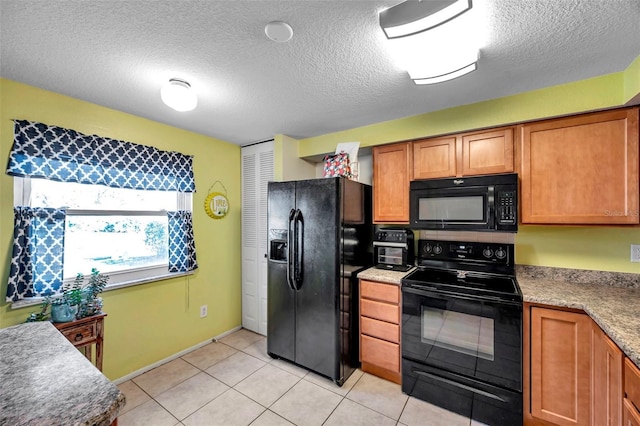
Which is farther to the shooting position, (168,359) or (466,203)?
(168,359)

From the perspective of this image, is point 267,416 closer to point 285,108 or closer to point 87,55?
point 285,108

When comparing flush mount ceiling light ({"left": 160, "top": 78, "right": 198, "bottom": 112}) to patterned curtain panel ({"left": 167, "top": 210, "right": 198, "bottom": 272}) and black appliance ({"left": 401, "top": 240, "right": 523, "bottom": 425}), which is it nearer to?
patterned curtain panel ({"left": 167, "top": 210, "right": 198, "bottom": 272})

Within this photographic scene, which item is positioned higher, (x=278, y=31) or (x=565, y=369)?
(x=278, y=31)

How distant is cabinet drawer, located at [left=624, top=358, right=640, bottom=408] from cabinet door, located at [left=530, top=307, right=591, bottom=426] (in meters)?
0.43

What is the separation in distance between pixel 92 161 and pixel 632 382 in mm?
3527

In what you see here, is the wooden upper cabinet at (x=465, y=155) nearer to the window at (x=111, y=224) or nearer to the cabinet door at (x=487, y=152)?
the cabinet door at (x=487, y=152)

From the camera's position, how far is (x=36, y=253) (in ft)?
6.08

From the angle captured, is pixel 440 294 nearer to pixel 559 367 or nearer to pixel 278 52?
pixel 559 367

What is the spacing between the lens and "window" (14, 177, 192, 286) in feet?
6.59

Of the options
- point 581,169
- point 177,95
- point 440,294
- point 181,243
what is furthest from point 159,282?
point 581,169

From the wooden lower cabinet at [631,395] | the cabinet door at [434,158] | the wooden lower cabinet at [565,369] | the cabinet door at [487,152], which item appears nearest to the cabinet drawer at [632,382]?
the wooden lower cabinet at [631,395]

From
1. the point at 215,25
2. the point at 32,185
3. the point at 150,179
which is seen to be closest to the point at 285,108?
the point at 215,25

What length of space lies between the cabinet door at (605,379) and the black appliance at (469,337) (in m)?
0.34

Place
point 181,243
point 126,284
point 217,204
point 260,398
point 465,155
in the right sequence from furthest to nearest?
1. point 217,204
2. point 181,243
3. point 126,284
4. point 465,155
5. point 260,398
